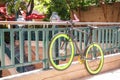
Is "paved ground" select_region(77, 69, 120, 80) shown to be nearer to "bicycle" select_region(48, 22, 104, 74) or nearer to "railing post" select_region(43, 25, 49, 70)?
"bicycle" select_region(48, 22, 104, 74)

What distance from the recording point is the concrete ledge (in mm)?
5535

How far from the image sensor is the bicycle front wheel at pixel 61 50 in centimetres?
580

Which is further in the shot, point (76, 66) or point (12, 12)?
point (12, 12)

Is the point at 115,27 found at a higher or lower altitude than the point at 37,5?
higher

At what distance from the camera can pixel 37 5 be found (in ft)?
65.2

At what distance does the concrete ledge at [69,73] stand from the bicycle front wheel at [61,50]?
0.19 m

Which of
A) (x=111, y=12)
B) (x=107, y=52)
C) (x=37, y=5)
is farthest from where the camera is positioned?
(x=37, y=5)

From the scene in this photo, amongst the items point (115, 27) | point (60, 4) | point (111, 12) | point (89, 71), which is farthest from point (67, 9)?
point (89, 71)

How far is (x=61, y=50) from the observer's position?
6.20m

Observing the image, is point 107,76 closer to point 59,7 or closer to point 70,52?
point 70,52

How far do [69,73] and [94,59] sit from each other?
91cm

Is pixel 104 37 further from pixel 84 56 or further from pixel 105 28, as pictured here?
pixel 84 56

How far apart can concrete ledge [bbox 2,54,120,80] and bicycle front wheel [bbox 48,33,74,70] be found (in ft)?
0.62

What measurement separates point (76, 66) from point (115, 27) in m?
2.31
